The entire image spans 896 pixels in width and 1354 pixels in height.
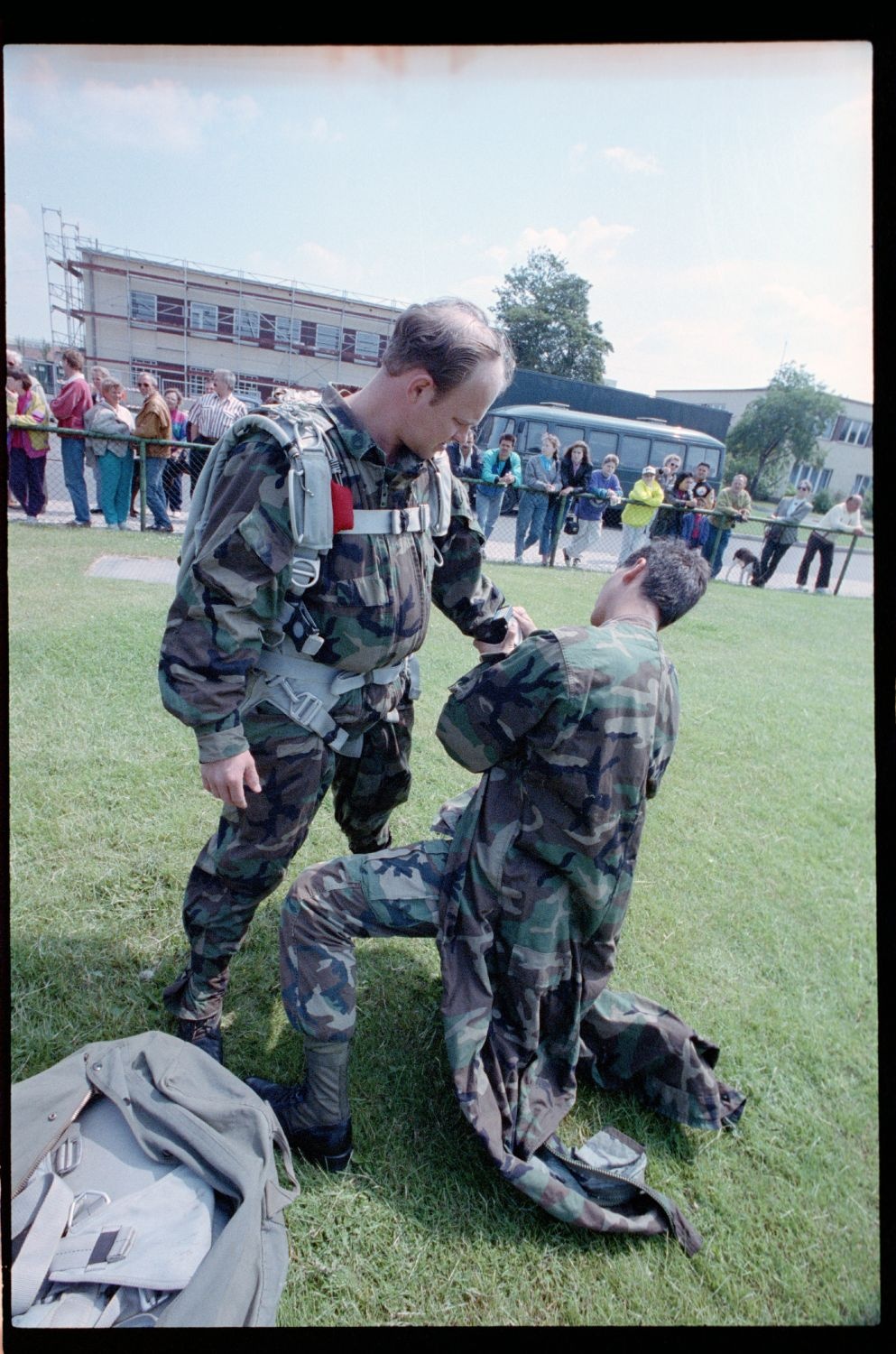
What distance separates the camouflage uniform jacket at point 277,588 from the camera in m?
1.74

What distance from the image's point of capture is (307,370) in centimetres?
277

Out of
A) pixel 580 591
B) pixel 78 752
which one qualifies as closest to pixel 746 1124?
pixel 78 752

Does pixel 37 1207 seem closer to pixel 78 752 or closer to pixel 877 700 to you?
pixel 877 700

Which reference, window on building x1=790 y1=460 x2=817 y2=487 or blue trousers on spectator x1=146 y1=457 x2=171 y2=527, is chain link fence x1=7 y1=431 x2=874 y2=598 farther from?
window on building x1=790 y1=460 x2=817 y2=487

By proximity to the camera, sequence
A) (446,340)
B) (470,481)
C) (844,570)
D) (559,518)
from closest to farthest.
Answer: (446,340)
(470,481)
(559,518)
(844,570)

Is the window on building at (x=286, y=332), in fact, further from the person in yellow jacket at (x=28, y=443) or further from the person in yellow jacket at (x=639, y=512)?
the person in yellow jacket at (x=639, y=512)

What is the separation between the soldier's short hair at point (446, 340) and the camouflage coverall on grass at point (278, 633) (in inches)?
9.2

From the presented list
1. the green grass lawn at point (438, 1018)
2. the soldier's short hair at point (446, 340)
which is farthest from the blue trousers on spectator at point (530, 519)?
the soldier's short hair at point (446, 340)

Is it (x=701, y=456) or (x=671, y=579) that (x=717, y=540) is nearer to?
(x=701, y=456)

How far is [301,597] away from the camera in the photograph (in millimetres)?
1923

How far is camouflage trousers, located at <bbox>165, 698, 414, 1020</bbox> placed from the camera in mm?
2029

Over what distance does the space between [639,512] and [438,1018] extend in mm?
9488

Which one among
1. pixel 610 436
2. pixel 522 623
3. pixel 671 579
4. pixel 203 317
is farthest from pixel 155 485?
pixel 610 436

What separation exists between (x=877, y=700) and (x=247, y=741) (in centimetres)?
149
